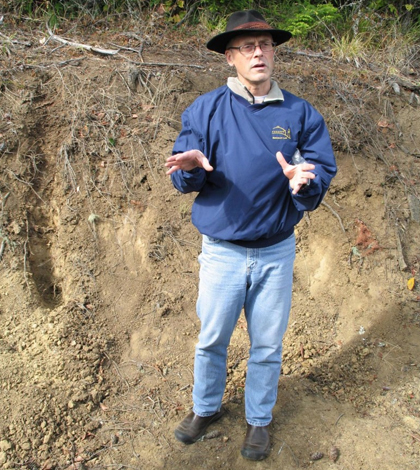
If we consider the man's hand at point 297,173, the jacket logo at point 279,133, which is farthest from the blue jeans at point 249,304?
the jacket logo at point 279,133

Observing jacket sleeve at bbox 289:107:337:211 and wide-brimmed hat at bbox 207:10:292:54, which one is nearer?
jacket sleeve at bbox 289:107:337:211

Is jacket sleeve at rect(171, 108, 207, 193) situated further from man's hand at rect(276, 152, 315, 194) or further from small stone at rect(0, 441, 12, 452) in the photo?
small stone at rect(0, 441, 12, 452)

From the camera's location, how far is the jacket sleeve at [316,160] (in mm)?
2566

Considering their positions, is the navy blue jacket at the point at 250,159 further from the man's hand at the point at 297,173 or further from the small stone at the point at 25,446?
the small stone at the point at 25,446

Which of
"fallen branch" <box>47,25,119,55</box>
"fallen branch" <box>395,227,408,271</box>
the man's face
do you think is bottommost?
"fallen branch" <box>395,227,408,271</box>

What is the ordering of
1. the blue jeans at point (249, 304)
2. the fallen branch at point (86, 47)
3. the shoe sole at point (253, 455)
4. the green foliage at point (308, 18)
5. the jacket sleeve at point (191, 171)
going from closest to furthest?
the jacket sleeve at point (191, 171), the blue jeans at point (249, 304), the shoe sole at point (253, 455), the fallen branch at point (86, 47), the green foliage at point (308, 18)

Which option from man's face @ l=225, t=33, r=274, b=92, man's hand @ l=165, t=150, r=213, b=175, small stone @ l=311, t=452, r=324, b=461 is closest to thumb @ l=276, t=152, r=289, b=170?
man's hand @ l=165, t=150, r=213, b=175

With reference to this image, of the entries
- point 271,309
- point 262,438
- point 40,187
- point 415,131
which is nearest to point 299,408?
point 262,438

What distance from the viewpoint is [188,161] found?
8.41 feet

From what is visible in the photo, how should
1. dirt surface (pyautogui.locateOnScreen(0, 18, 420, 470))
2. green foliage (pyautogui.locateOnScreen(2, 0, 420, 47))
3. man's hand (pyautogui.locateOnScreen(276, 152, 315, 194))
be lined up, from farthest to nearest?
green foliage (pyautogui.locateOnScreen(2, 0, 420, 47)) → dirt surface (pyautogui.locateOnScreen(0, 18, 420, 470)) → man's hand (pyautogui.locateOnScreen(276, 152, 315, 194))

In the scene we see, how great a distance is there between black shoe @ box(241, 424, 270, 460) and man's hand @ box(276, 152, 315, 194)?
1.67 metres

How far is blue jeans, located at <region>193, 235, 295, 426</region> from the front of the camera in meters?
2.84

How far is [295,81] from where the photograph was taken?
5598mm

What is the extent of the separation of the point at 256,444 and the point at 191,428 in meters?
0.44
